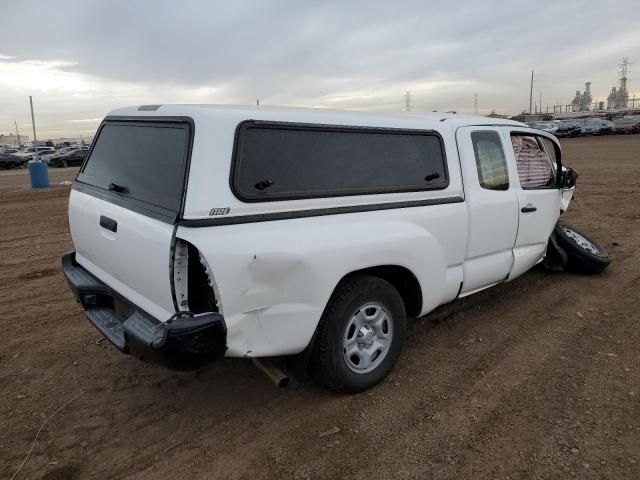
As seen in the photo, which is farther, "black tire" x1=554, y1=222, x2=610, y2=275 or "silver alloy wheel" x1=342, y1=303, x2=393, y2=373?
"black tire" x1=554, y1=222, x2=610, y2=275

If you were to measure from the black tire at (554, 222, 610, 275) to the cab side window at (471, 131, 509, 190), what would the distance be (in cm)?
188

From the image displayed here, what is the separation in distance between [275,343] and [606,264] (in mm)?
4558

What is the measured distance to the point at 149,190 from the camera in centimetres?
299

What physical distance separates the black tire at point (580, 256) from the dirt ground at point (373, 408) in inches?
27.2

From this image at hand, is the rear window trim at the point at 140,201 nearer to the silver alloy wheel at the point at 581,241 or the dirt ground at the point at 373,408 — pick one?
the dirt ground at the point at 373,408

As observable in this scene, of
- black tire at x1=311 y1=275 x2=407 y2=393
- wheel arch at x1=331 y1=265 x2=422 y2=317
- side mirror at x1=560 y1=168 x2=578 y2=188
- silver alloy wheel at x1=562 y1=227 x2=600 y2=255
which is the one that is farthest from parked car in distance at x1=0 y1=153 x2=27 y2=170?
black tire at x1=311 y1=275 x2=407 y2=393

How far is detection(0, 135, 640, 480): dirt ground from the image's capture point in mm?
2811

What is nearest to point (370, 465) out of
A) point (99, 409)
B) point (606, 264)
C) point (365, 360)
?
point (365, 360)

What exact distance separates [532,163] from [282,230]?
3109mm

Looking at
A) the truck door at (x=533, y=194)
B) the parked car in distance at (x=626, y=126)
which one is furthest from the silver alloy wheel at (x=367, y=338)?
the parked car in distance at (x=626, y=126)

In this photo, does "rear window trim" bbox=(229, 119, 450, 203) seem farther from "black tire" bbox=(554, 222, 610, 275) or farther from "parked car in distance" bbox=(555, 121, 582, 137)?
"parked car in distance" bbox=(555, 121, 582, 137)

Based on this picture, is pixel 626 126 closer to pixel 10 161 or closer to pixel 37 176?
pixel 37 176

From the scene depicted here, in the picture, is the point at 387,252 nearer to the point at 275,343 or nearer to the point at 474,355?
the point at 275,343

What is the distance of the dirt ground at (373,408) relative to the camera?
281 centimetres
